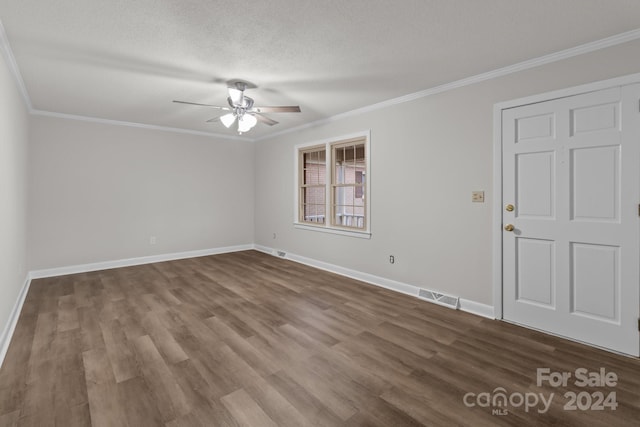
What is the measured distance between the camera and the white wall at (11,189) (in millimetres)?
2662

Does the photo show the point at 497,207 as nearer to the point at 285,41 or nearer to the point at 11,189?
the point at 285,41

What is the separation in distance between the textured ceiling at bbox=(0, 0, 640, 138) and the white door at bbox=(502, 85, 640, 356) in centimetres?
66

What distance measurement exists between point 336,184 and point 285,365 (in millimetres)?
3284

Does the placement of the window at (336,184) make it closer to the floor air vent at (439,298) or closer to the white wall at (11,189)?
the floor air vent at (439,298)

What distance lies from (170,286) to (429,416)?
3761 millimetres

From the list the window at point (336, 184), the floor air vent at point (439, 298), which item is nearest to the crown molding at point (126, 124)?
the window at point (336, 184)

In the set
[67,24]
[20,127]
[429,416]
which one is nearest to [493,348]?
[429,416]

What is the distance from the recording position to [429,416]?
179cm

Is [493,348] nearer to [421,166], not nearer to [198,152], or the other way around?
[421,166]

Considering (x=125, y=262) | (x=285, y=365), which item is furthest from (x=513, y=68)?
(x=125, y=262)

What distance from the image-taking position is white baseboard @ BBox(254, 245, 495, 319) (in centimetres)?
330

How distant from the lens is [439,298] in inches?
142

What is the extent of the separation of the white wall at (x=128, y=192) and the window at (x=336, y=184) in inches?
67.6

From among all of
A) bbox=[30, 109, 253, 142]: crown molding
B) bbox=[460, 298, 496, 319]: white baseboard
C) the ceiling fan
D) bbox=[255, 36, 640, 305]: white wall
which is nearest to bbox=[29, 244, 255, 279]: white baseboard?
bbox=[30, 109, 253, 142]: crown molding
